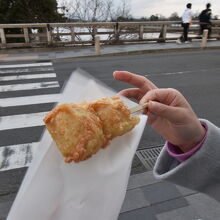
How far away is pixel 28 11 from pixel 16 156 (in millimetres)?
16130

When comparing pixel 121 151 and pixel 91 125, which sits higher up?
pixel 91 125

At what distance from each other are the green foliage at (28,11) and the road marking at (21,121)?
14183 mm

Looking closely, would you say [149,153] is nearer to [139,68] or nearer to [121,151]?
[121,151]

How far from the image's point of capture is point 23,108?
5.44m

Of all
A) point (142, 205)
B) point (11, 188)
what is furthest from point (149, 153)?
point (11, 188)

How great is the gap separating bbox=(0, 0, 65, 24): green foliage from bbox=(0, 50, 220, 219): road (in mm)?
7890

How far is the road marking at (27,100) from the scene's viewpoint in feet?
18.8

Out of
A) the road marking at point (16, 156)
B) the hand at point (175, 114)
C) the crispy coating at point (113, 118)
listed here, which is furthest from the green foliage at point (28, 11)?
the crispy coating at point (113, 118)

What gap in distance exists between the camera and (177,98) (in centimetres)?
150

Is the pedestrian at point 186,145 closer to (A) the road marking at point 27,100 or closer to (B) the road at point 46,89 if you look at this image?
(B) the road at point 46,89

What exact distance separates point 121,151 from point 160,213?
167 centimetres

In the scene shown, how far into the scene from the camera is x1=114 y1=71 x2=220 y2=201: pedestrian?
4.60 ft

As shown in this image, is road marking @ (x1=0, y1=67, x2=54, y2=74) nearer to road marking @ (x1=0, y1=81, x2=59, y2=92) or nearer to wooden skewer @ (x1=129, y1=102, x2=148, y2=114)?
road marking @ (x1=0, y1=81, x2=59, y2=92)

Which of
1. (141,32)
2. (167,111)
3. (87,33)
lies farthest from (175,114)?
(141,32)
